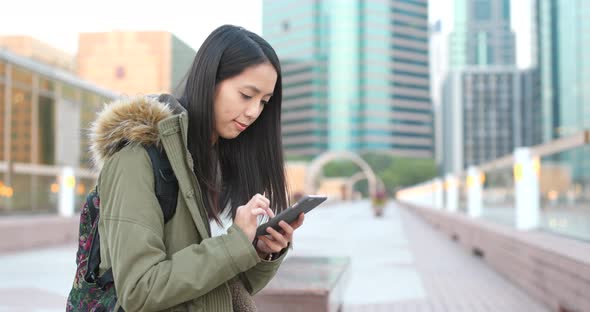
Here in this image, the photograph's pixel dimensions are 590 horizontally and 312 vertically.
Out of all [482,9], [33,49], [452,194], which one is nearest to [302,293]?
[452,194]

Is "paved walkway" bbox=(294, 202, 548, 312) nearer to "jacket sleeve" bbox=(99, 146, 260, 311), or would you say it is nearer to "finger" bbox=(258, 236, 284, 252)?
"finger" bbox=(258, 236, 284, 252)

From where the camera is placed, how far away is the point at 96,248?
5.14 feet

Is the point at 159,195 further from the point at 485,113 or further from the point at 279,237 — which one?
the point at 485,113

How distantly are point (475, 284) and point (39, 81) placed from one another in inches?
671

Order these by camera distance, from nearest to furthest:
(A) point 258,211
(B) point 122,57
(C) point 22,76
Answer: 1. (A) point 258,211
2. (C) point 22,76
3. (B) point 122,57

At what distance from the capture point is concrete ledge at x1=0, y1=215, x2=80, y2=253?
35.3ft

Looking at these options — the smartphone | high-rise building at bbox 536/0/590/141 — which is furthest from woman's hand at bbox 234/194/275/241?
high-rise building at bbox 536/0/590/141

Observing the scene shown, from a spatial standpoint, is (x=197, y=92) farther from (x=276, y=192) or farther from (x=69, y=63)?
(x=69, y=63)

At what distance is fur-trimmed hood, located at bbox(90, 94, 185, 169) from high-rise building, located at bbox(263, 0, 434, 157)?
110317 millimetres

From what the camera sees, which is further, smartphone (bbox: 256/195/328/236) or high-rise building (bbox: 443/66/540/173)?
high-rise building (bbox: 443/66/540/173)

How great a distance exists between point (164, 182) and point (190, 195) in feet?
A: 0.23

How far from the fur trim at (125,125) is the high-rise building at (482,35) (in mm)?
173726

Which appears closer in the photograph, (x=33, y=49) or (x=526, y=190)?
(x=526, y=190)

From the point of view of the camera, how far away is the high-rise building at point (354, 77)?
4518 inches
